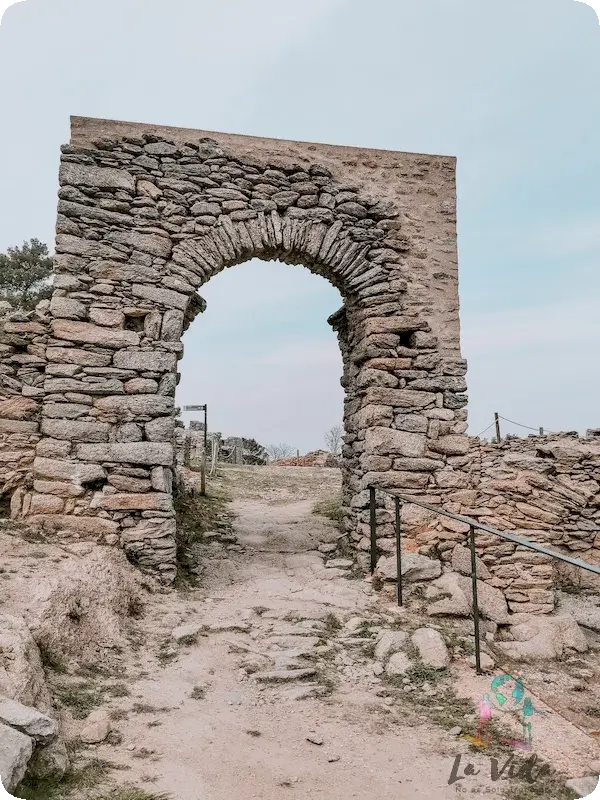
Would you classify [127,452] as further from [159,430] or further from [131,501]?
[131,501]

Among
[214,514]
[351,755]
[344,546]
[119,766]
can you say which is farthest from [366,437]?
[119,766]

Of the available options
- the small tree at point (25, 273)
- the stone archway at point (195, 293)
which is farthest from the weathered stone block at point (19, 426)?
the small tree at point (25, 273)

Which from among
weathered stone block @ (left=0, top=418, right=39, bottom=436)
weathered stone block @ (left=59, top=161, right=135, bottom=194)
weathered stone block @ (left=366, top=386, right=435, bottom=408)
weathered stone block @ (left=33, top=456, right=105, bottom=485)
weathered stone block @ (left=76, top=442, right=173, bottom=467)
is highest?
weathered stone block @ (left=59, top=161, right=135, bottom=194)

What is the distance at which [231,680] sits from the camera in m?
3.90

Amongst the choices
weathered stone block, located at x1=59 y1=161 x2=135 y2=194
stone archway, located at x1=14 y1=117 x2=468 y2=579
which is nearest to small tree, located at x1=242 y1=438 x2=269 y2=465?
stone archway, located at x1=14 y1=117 x2=468 y2=579

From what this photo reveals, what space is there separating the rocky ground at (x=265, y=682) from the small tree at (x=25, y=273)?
612 inches

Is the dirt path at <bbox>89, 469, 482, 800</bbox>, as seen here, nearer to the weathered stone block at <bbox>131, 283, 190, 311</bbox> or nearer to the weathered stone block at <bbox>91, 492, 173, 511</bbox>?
the weathered stone block at <bbox>91, 492, 173, 511</bbox>

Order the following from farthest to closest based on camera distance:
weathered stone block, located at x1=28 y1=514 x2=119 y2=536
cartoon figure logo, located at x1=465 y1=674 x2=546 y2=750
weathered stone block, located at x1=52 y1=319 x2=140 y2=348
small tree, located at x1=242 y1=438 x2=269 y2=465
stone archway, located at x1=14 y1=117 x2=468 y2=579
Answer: small tree, located at x1=242 y1=438 x2=269 y2=465
weathered stone block, located at x1=52 y1=319 x2=140 y2=348
stone archway, located at x1=14 y1=117 x2=468 y2=579
weathered stone block, located at x1=28 y1=514 x2=119 y2=536
cartoon figure logo, located at x1=465 y1=674 x2=546 y2=750

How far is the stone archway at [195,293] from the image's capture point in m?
5.81

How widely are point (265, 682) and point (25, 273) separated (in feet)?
61.4

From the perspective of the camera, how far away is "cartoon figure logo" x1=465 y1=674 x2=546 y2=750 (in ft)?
10.1

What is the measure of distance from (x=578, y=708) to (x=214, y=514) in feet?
19.4

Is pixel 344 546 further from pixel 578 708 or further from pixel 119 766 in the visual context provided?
pixel 119 766

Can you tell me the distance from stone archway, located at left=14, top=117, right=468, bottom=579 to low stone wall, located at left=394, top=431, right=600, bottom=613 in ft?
1.33
